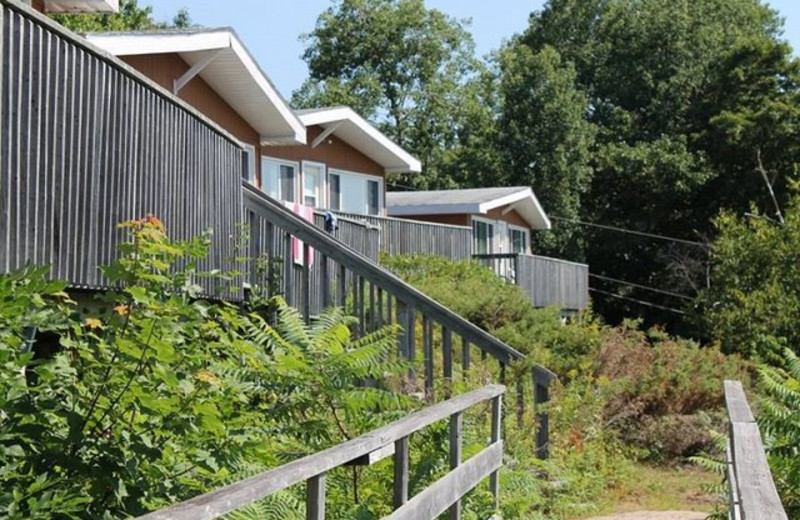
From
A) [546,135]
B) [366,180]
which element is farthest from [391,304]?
[546,135]

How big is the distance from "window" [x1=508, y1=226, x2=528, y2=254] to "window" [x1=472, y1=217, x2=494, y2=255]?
231 cm

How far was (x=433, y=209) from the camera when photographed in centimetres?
3788

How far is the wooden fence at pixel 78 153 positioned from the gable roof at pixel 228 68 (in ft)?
18.4

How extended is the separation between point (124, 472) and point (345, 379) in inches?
101

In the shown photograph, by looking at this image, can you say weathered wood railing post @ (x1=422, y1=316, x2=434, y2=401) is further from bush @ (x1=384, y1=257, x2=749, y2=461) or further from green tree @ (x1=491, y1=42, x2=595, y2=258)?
green tree @ (x1=491, y1=42, x2=595, y2=258)

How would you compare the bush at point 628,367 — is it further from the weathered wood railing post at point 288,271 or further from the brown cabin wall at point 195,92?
the brown cabin wall at point 195,92

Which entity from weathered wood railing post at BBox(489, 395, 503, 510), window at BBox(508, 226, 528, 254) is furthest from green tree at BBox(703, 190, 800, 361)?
weathered wood railing post at BBox(489, 395, 503, 510)

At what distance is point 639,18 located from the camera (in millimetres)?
55406

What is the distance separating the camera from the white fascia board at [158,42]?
16.3 metres

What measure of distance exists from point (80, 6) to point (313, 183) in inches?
506

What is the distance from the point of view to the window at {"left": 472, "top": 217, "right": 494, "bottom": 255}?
38.3 meters

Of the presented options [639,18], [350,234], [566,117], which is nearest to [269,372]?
[350,234]

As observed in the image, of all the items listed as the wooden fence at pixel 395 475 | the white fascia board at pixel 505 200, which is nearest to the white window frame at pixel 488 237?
the white fascia board at pixel 505 200

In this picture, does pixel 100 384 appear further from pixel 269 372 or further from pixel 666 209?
pixel 666 209
